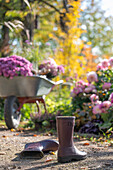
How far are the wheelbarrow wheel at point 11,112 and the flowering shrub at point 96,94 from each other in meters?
0.89

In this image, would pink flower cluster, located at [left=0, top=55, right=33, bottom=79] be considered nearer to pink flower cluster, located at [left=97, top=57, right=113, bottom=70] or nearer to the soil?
pink flower cluster, located at [left=97, top=57, right=113, bottom=70]

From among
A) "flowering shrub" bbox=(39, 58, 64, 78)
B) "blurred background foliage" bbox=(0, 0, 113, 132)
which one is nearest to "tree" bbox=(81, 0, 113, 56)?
"blurred background foliage" bbox=(0, 0, 113, 132)

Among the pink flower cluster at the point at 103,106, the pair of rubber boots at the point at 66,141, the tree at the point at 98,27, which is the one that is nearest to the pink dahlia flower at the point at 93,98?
the pink flower cluster at the point at 103,106

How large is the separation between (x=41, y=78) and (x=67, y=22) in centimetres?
385

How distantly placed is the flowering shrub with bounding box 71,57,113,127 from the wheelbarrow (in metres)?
0.56

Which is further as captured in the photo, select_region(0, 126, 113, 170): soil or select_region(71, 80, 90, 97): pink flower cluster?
select_region(71, 80, 90, 97): pink flower cluster

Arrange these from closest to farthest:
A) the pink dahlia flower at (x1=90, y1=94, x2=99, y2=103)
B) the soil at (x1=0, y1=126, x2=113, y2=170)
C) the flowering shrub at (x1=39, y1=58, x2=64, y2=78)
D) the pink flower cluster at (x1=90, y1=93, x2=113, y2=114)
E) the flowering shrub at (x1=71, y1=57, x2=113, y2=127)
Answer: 1. the soil at (x1=0, y1=126, x2=113, y2=170)
2. the pink flower cluster at (x1=90, y1=93, x2=113, y2=114)
3. the flowering shrub at (x1=71, y1=57, x2=113, y2=127)
4. the pink dahlia flower at (x1=90, y1=94, x2=99, y2=103)
5. the flowering shrub at (x1=39, y1=58, x2=64, y2=78)

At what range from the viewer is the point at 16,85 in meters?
3.83

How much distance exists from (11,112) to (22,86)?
41 cm

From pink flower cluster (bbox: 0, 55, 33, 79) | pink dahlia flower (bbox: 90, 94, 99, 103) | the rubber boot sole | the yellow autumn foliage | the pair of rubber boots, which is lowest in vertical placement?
the rubber boot sole

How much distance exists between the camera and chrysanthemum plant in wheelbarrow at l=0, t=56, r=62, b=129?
12.1 ft

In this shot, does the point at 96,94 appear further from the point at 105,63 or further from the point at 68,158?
the point at 68,158

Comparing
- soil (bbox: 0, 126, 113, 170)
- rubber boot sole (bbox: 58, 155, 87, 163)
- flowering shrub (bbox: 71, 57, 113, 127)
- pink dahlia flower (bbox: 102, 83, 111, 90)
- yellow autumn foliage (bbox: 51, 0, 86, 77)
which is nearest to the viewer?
soil (bbox: 0, 126, 113, 170)

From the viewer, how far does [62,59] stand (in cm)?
754
